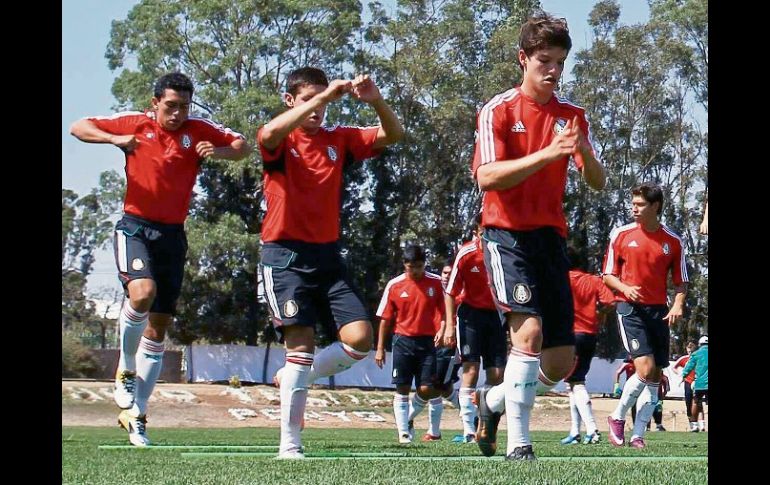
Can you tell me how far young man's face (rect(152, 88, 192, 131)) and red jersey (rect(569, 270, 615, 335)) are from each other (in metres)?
7.04

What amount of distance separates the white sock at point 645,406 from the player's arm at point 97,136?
20.1 feet

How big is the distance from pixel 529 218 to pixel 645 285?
5631mm

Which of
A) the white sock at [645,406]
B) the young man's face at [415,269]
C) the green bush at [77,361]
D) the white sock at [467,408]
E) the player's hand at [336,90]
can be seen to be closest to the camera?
the player's hand at [336,90]

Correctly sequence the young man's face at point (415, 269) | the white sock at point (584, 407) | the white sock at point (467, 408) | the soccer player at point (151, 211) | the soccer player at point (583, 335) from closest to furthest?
the soccer player at point (151, 211)
the white sock at point (584, 407)
the soccer player at point (583, 335)
the white sock at point (467, 408)
the young man's face at point (415, 269)

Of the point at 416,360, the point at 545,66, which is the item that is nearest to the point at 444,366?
the point at 416,360

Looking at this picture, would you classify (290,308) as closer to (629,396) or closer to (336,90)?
(336,90)

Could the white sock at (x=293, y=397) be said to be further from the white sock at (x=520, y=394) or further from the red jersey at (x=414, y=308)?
the red jersey at (x=414, y=308)

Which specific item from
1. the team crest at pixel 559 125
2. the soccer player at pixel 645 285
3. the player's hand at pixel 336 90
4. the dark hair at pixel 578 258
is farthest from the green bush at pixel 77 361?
the team crest at pixel 559 125

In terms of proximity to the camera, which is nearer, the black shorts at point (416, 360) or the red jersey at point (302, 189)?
the red jersey at point (302, 189)

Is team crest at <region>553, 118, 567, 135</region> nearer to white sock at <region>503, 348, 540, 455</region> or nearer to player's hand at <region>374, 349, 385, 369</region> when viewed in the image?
white sock at <region>503, 348, 540, 455</region>

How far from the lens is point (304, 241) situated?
319 inches

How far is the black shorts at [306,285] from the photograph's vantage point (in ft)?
25.9
